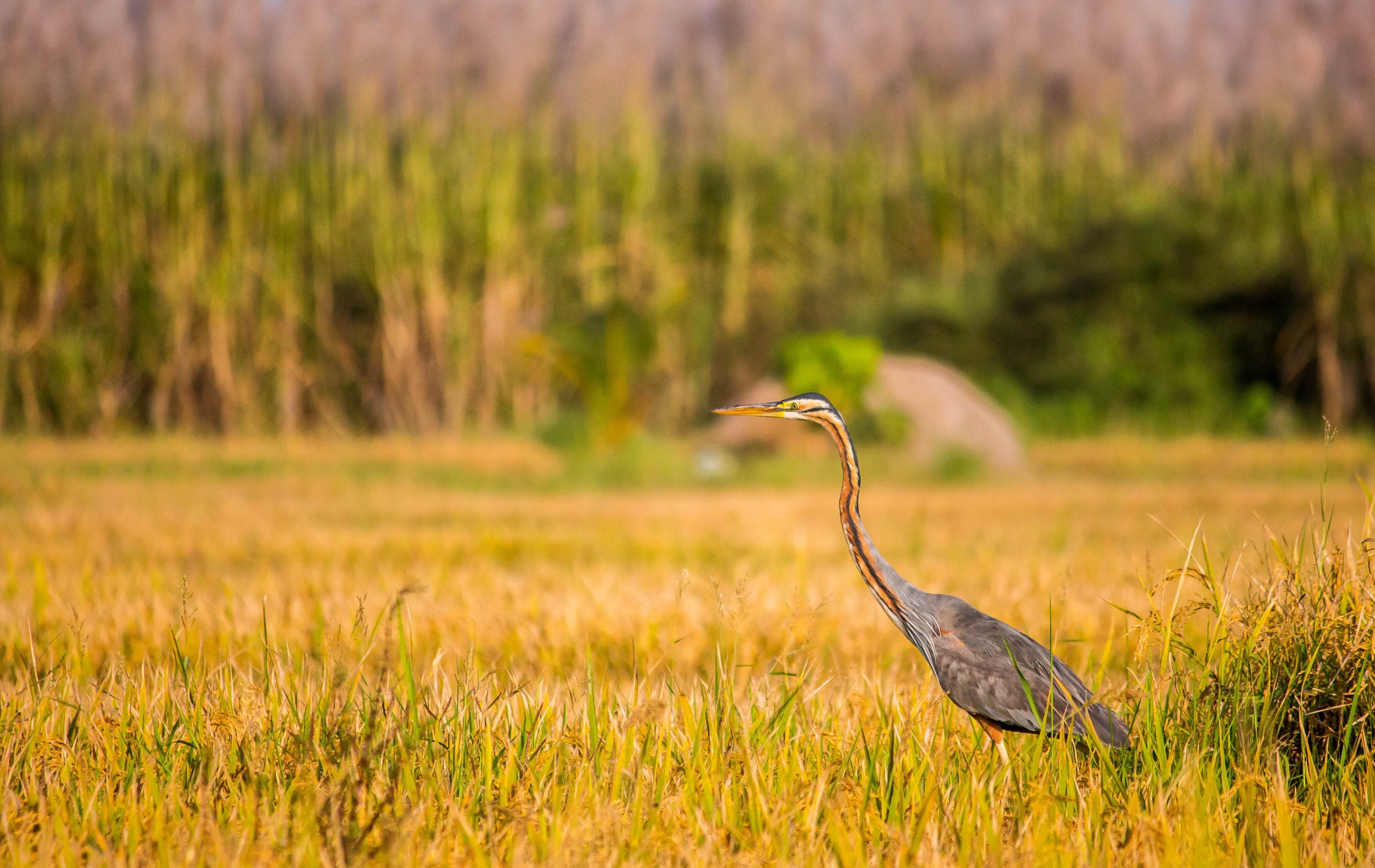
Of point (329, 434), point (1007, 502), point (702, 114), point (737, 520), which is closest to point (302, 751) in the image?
point (737, 520)

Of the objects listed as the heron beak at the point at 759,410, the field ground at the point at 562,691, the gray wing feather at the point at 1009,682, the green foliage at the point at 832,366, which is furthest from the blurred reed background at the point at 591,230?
the gray wing feather at the point at 1009,682

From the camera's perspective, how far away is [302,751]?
8.19 feet

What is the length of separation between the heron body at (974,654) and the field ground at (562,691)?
94 millimetres

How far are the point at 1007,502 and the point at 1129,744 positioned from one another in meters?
7.15

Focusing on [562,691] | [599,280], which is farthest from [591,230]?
[562,691]

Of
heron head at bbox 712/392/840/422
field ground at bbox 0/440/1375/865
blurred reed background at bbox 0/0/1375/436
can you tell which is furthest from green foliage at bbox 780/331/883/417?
heron head at bbox 712/392/840/422

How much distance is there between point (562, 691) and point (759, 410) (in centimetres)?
134

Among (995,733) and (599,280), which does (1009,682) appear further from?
(599,280)

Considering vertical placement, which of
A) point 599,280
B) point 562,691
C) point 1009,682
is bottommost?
point 562,691

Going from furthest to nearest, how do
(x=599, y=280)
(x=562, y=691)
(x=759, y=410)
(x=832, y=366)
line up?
(x=599, y=280) → (x=832, y=366) → (x=562, y=691) → (x=759, y=410)

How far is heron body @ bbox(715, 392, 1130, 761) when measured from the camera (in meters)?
2.53

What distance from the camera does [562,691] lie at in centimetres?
335

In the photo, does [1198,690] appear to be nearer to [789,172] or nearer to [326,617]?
[326,617]

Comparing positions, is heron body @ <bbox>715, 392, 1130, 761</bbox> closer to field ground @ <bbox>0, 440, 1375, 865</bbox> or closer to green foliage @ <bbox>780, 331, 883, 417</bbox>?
field ground @ <bbox>0, 440, 1375, 865</bbox>
